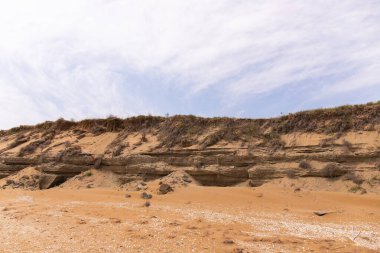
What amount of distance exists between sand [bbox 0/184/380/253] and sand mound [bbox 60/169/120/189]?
223cm

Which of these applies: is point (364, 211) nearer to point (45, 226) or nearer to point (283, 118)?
point (283, 118)

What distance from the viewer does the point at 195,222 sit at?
30.6 feet

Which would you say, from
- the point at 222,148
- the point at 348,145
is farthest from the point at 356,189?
the point at 222,148

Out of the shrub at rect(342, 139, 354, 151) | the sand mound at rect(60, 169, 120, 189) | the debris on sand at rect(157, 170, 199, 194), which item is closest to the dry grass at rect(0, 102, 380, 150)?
the shrub at rect(342, 139, 354, 151)

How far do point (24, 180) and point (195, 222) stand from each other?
1270 cm

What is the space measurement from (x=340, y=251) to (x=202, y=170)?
9045 mm

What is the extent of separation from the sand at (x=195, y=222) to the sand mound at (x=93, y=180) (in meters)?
2.23

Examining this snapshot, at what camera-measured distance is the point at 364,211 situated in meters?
10.7

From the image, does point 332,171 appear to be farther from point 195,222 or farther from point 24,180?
point 24,180

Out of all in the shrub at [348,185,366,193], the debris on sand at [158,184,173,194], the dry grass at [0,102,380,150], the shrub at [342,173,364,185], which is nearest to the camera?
the shrub at [348,185,366,193]

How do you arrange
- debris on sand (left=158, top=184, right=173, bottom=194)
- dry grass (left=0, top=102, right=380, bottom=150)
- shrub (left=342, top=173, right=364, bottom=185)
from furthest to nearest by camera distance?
dry grass (left=0, top=102, right=380, bottom=150) → debris on sand (left=158, top=184, right=173, bottom=194) → shrub (left=342, top=173, right=364, bottom=185)

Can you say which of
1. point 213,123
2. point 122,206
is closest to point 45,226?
point 122,206

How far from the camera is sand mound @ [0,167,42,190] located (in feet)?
60.1

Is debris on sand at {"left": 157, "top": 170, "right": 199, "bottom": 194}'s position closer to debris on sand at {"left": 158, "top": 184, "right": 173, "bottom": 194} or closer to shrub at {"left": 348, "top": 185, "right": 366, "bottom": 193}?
debris on sand at {"left": 158, "top": 184, "right": 173, "bottom": 194}
